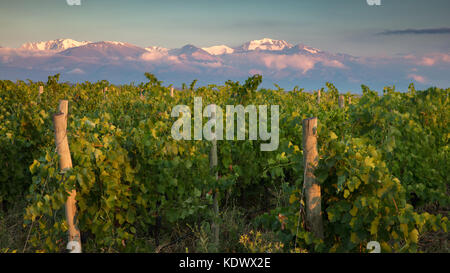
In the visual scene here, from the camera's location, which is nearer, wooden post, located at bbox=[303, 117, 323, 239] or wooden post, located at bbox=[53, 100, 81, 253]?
wooden post, located at bbox=[303, 117, 323, 239]

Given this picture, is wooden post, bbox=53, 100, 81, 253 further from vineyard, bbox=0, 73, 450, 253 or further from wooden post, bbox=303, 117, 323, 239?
wooden post, bbox=303, 117, 323, 239

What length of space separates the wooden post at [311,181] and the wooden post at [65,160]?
2.10m

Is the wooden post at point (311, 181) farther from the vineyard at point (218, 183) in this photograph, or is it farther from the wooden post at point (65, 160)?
the wooden post at point (65, 160)

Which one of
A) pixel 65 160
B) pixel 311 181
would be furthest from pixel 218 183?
pixel 65 160

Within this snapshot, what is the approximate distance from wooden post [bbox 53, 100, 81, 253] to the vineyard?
6cm

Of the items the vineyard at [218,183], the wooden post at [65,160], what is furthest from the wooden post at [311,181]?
the wooden post at [65,160]

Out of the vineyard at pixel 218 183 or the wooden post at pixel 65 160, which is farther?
the wooden post at pixel 65 160

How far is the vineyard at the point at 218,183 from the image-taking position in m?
2.66

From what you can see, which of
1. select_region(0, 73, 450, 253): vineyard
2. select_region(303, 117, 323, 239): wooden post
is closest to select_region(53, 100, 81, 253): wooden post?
select_region(0, 73, 450, 253): vineyard

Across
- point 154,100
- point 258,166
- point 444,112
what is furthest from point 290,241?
point 444,112

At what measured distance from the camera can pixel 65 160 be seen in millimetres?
3023

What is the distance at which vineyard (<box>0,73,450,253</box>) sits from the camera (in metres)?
2.66

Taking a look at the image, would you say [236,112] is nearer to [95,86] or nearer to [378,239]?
[378,239]

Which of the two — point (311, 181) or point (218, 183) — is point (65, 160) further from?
point (311, 181)
